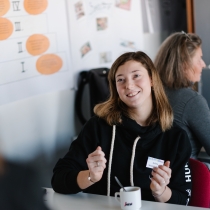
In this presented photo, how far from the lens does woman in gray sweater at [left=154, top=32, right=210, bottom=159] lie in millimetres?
2125

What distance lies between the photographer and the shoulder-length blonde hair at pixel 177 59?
2311mm

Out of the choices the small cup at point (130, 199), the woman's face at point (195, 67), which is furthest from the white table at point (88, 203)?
the woman's face at point (195, 67)

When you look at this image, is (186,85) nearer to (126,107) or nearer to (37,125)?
(126,107)

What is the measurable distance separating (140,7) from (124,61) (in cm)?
171

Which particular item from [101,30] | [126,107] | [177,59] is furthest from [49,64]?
[126,107]

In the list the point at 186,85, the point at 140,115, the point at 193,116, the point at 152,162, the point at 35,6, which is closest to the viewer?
the point at 152,162

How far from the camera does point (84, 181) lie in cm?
154

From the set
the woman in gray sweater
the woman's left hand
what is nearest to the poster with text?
the woman in gray sweater

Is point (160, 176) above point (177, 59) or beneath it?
beneath

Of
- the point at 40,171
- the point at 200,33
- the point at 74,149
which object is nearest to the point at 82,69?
the point at 40,171

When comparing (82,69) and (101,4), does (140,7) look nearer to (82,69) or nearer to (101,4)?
(101,4)

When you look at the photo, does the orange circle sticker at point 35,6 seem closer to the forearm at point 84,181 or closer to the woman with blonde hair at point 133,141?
the woman with blonde hair at point 133,141

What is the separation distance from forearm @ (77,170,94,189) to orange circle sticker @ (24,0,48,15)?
4.25 ft

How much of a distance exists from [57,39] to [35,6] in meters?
0.27
